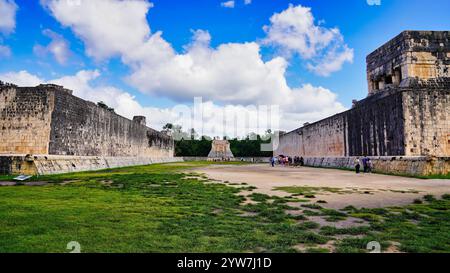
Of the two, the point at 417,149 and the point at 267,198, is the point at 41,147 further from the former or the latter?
the point at 417,149

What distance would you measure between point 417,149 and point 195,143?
5464 centimetres

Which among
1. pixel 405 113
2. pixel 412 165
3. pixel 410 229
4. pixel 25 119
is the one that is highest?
pixel 405 113

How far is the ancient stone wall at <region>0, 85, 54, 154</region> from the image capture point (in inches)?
582

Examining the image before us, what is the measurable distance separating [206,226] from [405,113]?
14520 millimetres

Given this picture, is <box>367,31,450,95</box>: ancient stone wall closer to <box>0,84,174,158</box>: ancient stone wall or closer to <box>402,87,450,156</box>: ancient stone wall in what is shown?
<box>402,87,450,156</box>: ancient stone wall

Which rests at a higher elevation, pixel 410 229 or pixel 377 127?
pixel 377 127

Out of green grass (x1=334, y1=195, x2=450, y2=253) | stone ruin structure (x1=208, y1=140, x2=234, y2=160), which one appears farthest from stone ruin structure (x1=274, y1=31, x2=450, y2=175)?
stone ruin structure (x1=208, y1=140, x2=234, y2=160)

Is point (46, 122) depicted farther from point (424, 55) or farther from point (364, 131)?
point (424, 55)

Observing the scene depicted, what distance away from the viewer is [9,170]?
41.3 feet

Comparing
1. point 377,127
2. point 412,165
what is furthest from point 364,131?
point 412,165

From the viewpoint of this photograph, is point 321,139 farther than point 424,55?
Yes

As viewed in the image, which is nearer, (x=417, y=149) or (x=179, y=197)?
(x=179, y=197)

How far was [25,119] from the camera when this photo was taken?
15.0m
